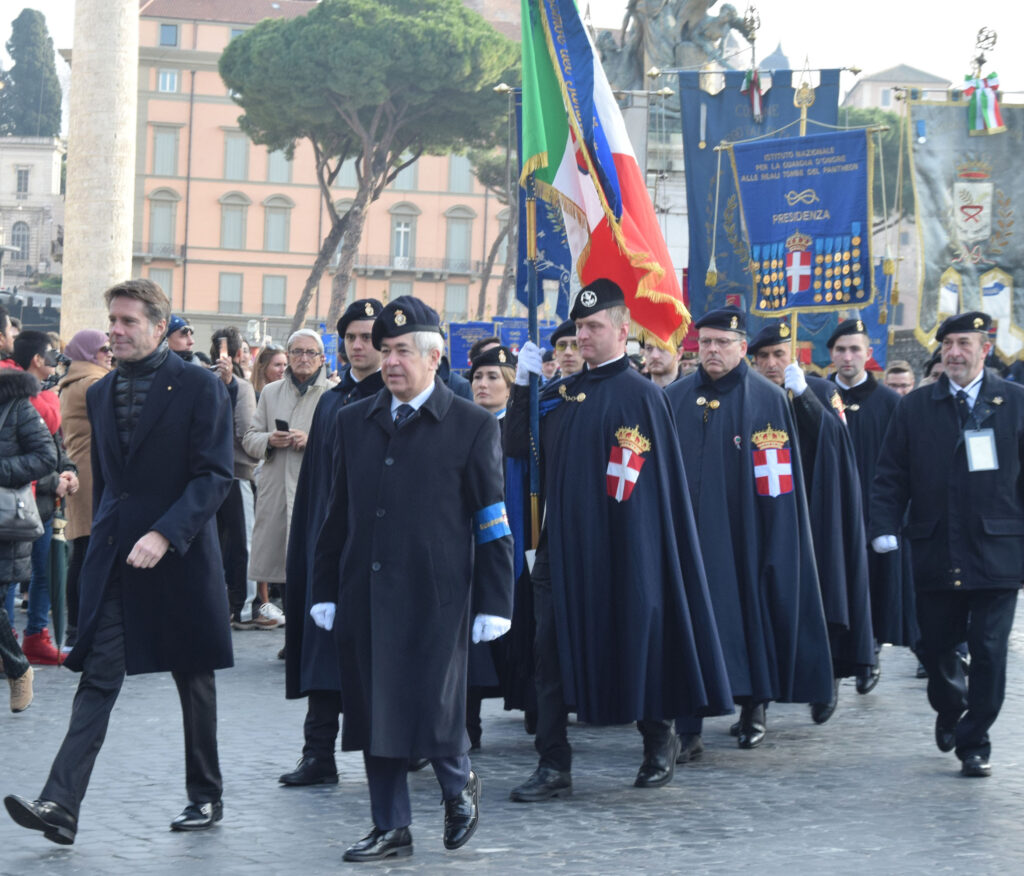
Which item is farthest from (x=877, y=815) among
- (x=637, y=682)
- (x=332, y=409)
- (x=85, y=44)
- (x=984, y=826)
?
(x=85, y=44)

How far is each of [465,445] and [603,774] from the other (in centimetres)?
199

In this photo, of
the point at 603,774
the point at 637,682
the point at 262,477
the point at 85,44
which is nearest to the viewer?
the point at 637,682

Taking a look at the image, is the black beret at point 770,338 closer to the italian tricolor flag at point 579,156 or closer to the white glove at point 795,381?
the white glove at point 795,381

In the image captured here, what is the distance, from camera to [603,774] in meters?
6.51

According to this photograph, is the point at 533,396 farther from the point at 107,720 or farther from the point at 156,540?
the point at 107,720

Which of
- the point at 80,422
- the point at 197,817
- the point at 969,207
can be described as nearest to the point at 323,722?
A: the point at 197,817

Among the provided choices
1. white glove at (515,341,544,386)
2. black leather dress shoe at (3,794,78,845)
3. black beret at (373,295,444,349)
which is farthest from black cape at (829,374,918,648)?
black leather dress shoe at (3,794,78,845)

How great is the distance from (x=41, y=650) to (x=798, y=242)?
769cm

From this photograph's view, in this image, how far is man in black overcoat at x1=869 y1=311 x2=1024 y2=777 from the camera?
646 centimetres

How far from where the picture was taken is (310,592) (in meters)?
5.98

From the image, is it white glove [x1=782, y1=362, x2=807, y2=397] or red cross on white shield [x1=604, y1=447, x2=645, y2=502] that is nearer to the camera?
red cross on white shield [x1=604, y1=447, x2=645, y2=502]

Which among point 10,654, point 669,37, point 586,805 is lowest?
point 586,805

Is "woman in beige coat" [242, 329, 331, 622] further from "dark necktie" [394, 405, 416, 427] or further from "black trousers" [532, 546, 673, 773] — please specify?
"dark necktie" [394, 405, 416, 427]

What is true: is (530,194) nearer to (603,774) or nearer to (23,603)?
(603,774)
